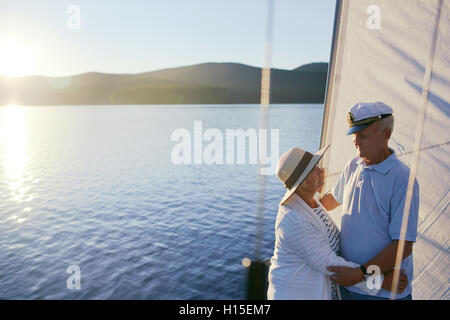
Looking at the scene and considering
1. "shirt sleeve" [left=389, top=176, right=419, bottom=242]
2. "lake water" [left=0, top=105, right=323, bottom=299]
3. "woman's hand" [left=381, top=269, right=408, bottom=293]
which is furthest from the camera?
"lake water" [left=0, top=105, right=323, bottom=299]

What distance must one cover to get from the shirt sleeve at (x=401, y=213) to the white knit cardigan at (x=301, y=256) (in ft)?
1.23

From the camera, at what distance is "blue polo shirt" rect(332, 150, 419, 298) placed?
2176 mm

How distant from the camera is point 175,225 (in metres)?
16.6

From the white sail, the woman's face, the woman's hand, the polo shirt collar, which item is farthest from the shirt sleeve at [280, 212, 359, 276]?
the white sail

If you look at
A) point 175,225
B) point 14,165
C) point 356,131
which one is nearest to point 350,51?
point 356,131

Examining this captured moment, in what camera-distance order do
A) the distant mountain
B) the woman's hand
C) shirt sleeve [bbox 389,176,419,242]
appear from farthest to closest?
the distant mountain
the woman's hand
shirt sleeve [bbox 389,176,419,242]

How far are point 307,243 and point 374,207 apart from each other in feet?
1.95

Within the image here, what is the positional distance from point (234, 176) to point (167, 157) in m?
12.4

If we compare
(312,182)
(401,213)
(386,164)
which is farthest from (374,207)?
(312,182)

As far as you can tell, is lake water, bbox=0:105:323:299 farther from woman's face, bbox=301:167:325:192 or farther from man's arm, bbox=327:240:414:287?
woman's face, bbox=301:167:325:192

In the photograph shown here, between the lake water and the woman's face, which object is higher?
the woman's face

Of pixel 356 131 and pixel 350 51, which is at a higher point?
pixel 350 51

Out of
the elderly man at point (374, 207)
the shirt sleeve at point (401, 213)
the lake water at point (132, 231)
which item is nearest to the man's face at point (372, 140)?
the elderly man at point (374, 207)

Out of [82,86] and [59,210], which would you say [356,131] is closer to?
[59,210]
